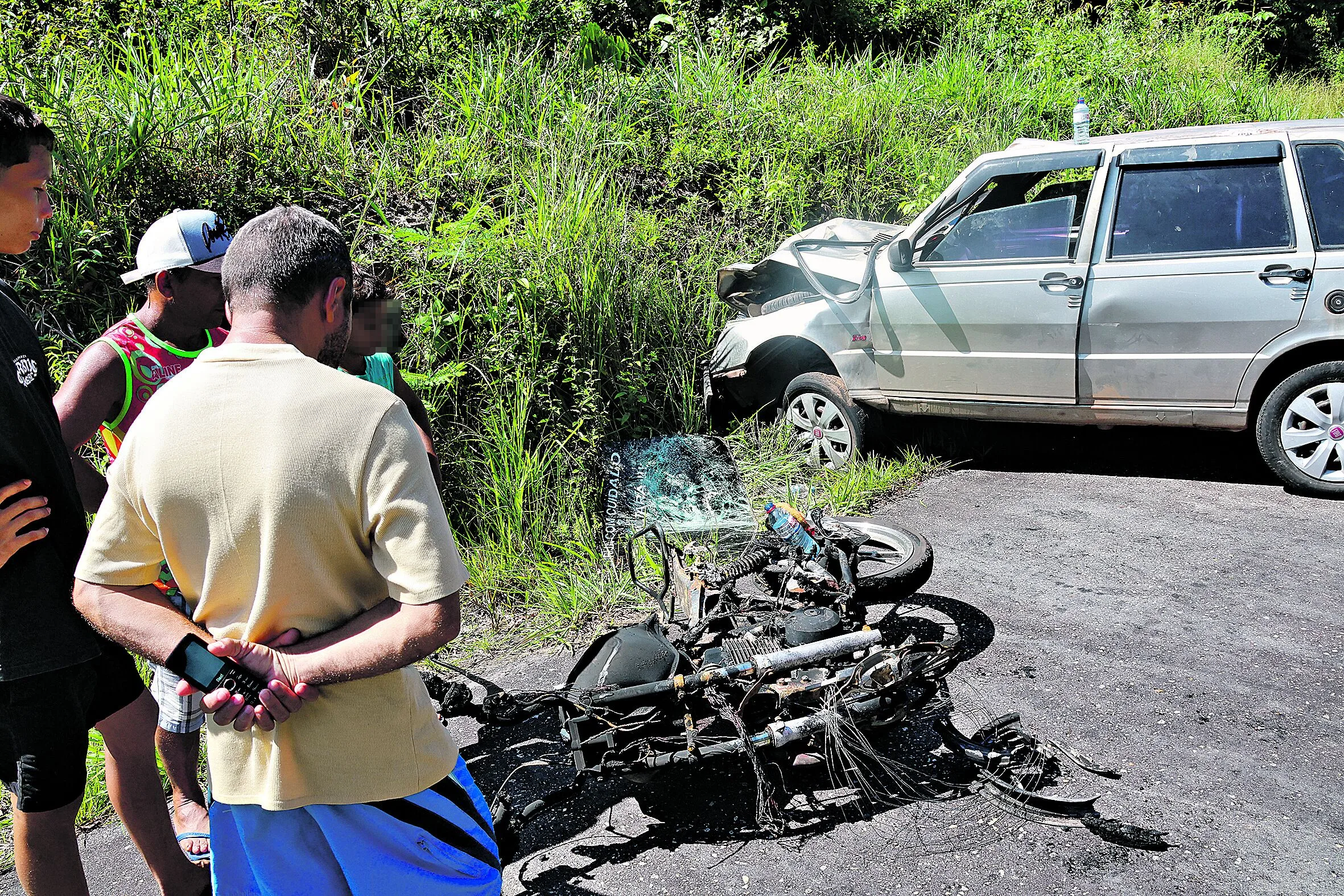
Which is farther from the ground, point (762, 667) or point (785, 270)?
point (785, 270)

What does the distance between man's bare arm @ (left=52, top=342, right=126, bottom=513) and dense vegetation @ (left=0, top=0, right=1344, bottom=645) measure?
2.46m

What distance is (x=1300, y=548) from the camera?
507 centimetres

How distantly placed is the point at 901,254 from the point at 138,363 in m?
4.57

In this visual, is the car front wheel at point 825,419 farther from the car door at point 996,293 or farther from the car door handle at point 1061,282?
the car door handle at point 1061,282

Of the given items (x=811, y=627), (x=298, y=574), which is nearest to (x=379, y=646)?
(x=298, y=574)

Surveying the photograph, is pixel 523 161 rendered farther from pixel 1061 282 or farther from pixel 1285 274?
pixel 1285 274

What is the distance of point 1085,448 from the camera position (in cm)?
678

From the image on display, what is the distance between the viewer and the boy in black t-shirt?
8.02 feet

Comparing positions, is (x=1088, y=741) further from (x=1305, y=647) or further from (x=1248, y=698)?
(x=1305, y=647)

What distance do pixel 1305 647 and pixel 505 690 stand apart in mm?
3434

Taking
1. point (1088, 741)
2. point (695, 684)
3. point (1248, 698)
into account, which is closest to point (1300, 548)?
point (1248, 698)

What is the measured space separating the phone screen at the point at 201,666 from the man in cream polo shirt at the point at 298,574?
0.9 inches

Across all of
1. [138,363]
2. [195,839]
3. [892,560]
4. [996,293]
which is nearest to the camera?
[138,363]

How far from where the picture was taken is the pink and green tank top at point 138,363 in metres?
2.97
